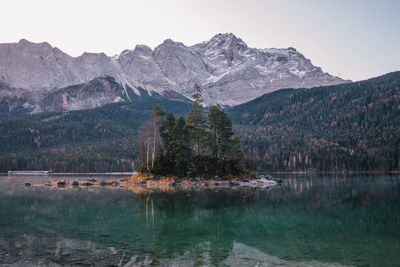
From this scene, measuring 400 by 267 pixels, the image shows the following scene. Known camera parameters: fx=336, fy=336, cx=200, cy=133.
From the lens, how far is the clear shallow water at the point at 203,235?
19031 millimetres

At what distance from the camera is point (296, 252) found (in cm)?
2042

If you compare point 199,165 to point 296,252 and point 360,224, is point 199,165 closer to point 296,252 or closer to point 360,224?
point 360,224

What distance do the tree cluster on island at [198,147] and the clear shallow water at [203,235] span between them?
136 feet

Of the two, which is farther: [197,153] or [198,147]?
[197,153]

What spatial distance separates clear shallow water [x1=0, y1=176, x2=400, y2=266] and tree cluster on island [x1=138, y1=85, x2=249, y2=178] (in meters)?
41.5

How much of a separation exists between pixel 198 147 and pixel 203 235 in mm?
61164

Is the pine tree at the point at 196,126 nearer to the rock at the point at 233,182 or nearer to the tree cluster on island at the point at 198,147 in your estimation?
the tree cluster on island at the point at 198,147

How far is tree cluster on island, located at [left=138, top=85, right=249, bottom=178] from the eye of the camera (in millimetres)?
83375

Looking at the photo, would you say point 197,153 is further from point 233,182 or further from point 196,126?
point 233,182

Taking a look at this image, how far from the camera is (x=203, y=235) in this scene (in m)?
25.8

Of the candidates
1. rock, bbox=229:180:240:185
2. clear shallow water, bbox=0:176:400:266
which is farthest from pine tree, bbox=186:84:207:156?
clear shallow water, bbox=0:176:400:266

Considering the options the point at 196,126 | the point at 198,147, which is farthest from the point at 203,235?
the point at 196,126

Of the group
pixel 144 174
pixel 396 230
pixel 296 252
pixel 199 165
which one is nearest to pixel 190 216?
pixel 296 252

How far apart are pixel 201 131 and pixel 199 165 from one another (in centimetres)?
852
